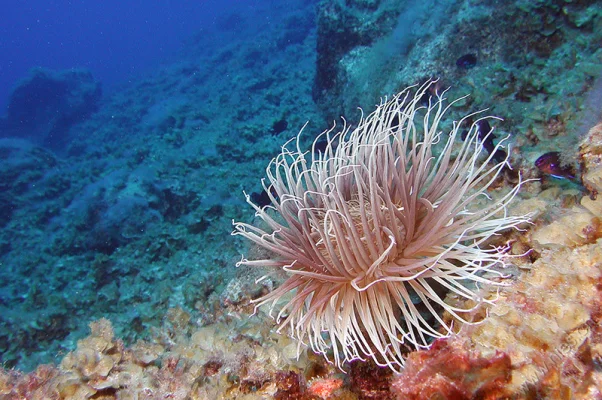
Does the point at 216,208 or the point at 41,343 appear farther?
the point at 216,208

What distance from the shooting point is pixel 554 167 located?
2.85m

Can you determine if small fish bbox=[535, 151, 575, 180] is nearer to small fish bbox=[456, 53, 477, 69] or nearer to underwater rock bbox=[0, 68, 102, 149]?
small fish bbox=[456, 53, 477, 69]

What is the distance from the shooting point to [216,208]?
8.51 metres

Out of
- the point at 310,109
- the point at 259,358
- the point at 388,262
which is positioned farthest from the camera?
the point at 310,109

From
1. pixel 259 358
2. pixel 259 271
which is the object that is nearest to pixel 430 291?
pixel 259 358

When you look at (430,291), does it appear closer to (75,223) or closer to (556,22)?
(556,22)

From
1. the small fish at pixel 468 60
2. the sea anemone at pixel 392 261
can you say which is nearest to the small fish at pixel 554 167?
the sea anemone at pixel 392 261

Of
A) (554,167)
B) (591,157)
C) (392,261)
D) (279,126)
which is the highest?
(392,261)

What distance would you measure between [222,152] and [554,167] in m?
9.45

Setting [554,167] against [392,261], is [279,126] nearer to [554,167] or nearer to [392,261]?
[554,167]

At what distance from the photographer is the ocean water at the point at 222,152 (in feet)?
14.8

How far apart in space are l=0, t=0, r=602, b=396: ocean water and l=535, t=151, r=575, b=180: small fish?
0.05 meters

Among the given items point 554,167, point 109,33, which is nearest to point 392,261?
point 554,167

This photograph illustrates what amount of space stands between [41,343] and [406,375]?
24.3 ft
